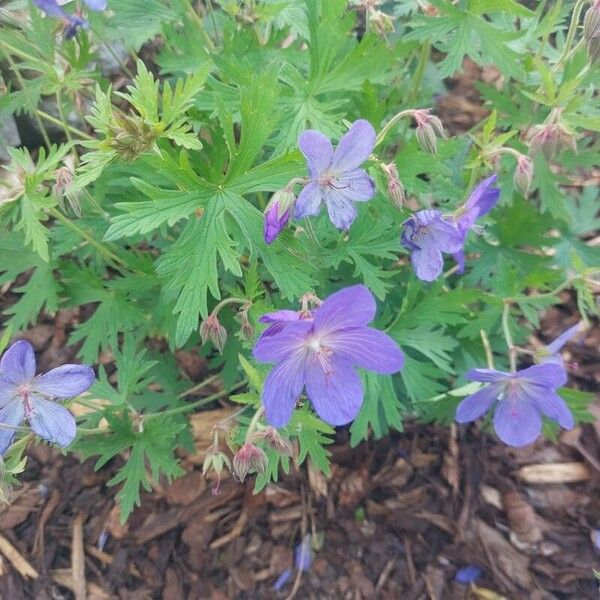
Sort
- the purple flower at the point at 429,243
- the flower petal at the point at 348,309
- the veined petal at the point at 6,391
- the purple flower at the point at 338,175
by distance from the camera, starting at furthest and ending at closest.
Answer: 1. the purple flower at the point at 429,243
2. the veined petal at the point at 6,391
3. the purple flower at the point at 338,175
4. the flower petal at the point at 348,309

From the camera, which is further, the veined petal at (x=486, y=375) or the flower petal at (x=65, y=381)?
the veined petal at (x=486, y=375)

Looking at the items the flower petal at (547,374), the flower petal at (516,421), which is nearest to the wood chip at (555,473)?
the flower petal at (516,421)

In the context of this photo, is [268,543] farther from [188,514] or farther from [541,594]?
[541,594]

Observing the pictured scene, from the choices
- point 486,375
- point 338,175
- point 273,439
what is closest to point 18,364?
point 273,439

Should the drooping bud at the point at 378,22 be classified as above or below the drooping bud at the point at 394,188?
above

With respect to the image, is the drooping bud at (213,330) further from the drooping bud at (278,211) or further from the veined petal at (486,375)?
the veined petal at (486,375)

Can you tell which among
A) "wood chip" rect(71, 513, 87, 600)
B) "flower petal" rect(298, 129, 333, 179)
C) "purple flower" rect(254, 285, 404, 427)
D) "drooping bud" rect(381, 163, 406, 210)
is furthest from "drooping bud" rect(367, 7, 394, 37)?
"wood chip" rect(71, 513, 87, 600)

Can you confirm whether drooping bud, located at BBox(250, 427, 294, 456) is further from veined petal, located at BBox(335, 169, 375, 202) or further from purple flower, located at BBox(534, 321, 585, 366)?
purple flower, located at BBox(534, 321, 585, 366)
